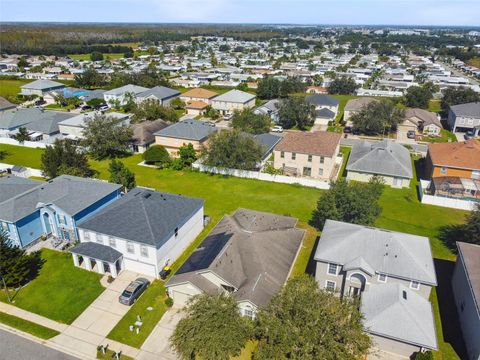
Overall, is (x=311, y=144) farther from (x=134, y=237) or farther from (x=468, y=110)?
(x=468, y=110)

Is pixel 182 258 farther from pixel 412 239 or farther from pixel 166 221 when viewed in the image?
pixel 412 239

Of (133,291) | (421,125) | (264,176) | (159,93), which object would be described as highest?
(159,93)

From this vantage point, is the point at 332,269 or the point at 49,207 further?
the point at 49,207

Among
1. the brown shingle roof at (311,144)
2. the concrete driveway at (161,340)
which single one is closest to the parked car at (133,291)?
the concrete driveway at (161,340)

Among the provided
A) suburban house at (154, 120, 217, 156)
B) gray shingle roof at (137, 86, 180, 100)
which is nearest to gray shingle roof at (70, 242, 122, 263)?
suburban house at (154, 120, 217, 156)

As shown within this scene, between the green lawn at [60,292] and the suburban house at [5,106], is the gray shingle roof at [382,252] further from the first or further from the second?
the suburban house at [5,106]

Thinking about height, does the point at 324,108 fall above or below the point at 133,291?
above

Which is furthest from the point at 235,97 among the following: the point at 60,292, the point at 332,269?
the point at 60,292

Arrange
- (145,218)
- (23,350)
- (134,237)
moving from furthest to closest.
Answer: (145,218) → (134,237) → (23,350)
